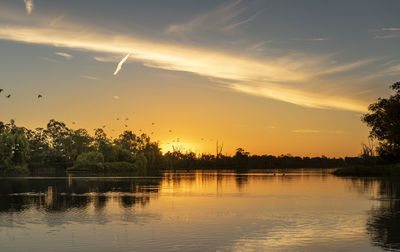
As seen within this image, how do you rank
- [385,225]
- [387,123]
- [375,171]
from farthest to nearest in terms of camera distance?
[375,171] < [387,123] < [385,225]

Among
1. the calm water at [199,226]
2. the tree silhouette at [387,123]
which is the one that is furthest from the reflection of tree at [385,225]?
the tree silhouette at [387,123]

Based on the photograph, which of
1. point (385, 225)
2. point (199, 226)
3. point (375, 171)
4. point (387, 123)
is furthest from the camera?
point (375, 171)

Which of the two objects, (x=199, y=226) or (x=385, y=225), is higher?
(x=199, y=226)

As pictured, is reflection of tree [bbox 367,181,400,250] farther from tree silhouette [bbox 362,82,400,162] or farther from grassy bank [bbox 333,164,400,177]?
grassy bank [bbox 333,164,400,177]

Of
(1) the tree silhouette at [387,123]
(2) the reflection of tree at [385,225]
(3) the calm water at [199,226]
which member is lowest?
(2) the reflection of tree at [385,225]

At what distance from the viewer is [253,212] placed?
1417 inches

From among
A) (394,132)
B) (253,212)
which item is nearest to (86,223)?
(253,212)

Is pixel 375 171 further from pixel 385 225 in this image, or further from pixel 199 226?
pixel 199 226

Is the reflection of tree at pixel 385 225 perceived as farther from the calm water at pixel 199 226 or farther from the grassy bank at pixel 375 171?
the grassy bank at pixel 375 171

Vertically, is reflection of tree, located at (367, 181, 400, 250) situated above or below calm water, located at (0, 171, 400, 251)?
below

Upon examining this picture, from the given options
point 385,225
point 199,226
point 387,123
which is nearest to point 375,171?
point 387,123

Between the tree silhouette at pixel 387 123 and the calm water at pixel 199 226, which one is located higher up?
the tree silhouette at pixel 387 123

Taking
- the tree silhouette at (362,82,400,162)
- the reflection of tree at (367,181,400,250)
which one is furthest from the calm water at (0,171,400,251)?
the tree silhouette at (362,82,400,162)

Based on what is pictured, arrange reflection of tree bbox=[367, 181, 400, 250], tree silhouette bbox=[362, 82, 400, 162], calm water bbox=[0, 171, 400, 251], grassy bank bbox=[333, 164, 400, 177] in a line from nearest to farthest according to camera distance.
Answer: calm water bbox=[0, 171, 400, 251] → reflection of tree bbox=[367, 181, 400, 250] → tree silhouette bbox=[362, 82, 400, 162] → grassy bank bbox=[333, 164, 400, 177]
